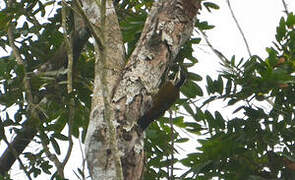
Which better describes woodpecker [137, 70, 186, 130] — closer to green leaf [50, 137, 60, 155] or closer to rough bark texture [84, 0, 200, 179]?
rough bark texture [84, 0, 200, 179]

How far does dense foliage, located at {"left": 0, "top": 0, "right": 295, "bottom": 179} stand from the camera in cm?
204

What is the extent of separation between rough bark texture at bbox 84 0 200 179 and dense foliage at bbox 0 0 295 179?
6.6 inches

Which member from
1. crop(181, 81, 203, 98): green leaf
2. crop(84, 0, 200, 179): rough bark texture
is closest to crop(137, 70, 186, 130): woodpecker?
crop(84, 0, 200, 179): rough bark texture

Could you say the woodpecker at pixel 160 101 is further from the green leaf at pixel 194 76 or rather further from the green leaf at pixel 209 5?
the green leaf at pixel 209 5

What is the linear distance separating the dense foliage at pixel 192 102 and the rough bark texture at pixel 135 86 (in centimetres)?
17

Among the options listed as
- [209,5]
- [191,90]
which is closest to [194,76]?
[191,90]

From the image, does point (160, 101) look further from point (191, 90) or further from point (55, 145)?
point (55, 145)

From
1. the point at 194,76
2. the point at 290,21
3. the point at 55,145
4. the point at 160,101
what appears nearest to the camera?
the point at 160,101

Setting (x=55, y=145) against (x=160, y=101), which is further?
(x=55, y=145)

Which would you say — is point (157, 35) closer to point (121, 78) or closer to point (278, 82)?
point (121, 78)

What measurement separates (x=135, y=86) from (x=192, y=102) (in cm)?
Result: 49

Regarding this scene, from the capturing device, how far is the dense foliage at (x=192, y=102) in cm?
204

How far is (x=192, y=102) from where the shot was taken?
225 cm

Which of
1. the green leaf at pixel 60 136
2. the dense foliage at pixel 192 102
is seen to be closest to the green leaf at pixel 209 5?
the dense foliage at pixel 192 102
